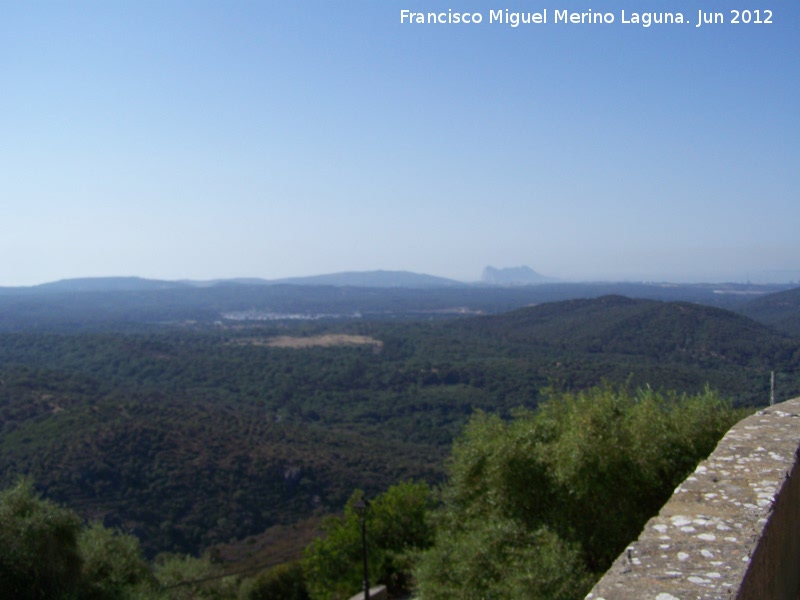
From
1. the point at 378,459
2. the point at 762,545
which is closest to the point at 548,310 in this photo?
the point at 378,459

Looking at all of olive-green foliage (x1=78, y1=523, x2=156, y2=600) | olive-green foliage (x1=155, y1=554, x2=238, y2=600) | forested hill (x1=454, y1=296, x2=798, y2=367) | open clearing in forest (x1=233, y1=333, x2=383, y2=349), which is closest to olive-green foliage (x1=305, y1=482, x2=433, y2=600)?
olive-green foliage (x1=155, y1=554, x2=238, y2=600)

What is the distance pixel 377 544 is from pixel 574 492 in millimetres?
8442

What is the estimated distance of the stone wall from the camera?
2557 mm

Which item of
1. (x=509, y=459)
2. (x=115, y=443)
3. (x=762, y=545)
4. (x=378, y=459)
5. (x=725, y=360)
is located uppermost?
(x=762, y=545)

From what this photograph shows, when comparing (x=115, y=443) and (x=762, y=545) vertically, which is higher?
(x=762, y=545)

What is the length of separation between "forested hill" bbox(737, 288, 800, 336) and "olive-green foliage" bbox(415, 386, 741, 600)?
33823 millimetres

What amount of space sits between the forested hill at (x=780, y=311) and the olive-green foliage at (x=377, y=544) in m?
31.1

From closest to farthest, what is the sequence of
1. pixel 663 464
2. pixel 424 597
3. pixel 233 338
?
pixel 663 464 < pixel 424 597 < pixel 233 338

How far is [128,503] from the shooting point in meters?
30.5

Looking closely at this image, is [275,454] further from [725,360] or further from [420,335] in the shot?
[420,335]

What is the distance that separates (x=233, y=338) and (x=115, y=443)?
77118 millimetres

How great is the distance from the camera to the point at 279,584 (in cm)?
1967

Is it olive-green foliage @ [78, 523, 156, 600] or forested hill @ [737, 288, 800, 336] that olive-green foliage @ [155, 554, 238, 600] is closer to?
olive-green foliage @ [78, 523, 156, 600]

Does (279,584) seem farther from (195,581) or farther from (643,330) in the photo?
(643,330)
